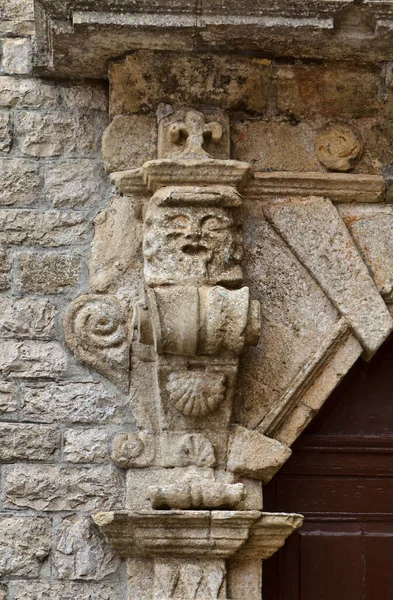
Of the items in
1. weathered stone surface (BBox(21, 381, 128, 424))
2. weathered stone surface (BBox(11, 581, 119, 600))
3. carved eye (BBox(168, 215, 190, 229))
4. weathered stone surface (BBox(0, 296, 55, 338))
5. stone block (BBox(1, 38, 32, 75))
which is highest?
Answer: stone block (BBox(1, 38, 32, 75))

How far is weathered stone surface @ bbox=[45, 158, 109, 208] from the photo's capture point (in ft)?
13.5

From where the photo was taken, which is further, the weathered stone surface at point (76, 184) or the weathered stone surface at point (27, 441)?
the weathered stone surface at point (76, 184)

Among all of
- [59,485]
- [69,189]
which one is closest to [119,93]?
[69,189]

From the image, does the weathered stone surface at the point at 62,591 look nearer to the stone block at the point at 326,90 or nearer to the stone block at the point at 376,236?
the stone block at the point at 376,236

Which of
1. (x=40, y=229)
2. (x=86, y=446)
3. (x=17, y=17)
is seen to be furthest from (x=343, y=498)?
(x=17, y=17)

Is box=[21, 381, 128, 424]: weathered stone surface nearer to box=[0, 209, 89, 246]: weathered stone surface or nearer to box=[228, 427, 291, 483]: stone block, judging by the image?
box=[228, 427, 291, 483]: stone block

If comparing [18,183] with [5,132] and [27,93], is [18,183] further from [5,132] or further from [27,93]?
[27,93]

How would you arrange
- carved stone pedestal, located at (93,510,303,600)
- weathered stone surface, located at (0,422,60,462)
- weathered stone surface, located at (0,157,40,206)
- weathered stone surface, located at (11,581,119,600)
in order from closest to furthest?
carved stone pedestal, located at (93,510,303,600), weathered stone surface, located at (11,581,119,600), weathered stone surface, located at (0,422,60,462), weathered stone surface, located at (0,157,40,206)

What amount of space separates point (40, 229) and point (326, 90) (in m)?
1.22

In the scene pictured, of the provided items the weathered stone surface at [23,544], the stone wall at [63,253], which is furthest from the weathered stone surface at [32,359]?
the weathered stone surface at [23,544]

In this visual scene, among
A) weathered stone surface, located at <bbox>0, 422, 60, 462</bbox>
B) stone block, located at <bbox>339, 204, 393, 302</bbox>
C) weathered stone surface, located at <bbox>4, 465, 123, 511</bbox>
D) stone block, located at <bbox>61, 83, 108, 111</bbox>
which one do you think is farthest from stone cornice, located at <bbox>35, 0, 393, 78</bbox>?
weathered stone surface, located at <bbox>4, 465, 123, 511</bbox>

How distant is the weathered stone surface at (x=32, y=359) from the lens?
396 cm

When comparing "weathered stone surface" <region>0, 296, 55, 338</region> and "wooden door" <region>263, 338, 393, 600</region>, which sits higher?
"weathered stone surface" <region>0, 296, 55, 338</region>

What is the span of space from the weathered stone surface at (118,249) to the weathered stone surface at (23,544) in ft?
2.88
